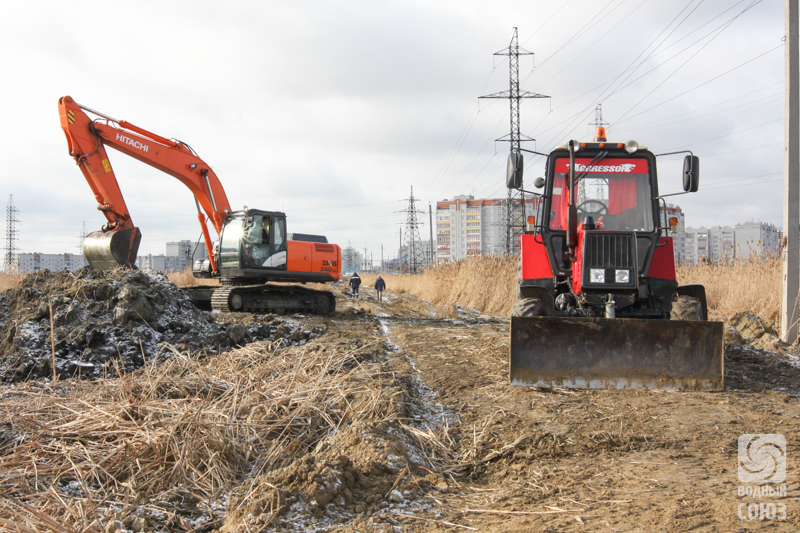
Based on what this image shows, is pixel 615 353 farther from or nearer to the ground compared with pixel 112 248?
nearer to the ground

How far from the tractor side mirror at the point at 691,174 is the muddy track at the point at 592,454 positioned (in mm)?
2032

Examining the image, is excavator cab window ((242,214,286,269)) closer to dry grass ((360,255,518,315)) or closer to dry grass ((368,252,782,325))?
dry grass ((368,252,782,325))

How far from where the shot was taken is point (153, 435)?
3434 millimetres

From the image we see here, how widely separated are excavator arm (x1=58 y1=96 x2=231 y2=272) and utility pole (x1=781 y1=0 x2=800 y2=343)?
1168 centimetres

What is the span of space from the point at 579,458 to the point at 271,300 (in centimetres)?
1118

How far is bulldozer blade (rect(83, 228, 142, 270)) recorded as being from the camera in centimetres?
1165

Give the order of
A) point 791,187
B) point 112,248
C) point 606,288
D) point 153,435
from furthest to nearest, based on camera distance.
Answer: point 112,248 < point 791,187 < point 606,288 < point 153,435

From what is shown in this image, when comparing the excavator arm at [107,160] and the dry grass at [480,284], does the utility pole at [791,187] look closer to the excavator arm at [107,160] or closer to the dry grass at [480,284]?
the dry grass at [480,284]

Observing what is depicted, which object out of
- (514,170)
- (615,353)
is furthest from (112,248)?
(615,353)

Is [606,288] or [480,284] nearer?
[606,288]

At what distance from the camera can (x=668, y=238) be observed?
6324 millimetres

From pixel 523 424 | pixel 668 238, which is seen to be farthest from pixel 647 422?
pixel 668 238

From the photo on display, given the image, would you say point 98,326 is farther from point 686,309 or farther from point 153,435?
point 686,309

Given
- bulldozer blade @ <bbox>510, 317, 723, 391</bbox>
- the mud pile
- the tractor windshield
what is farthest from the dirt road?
the mud pile
